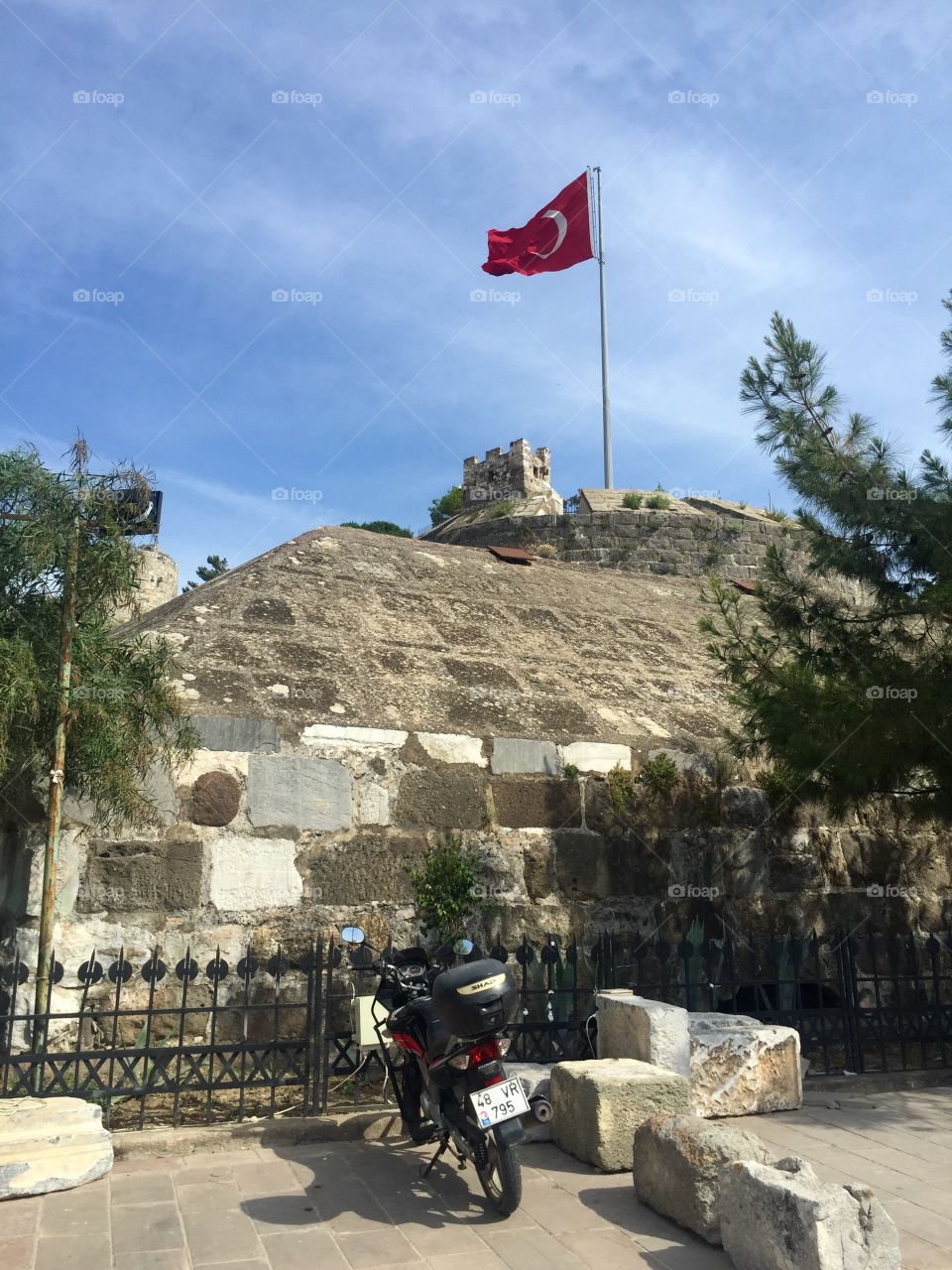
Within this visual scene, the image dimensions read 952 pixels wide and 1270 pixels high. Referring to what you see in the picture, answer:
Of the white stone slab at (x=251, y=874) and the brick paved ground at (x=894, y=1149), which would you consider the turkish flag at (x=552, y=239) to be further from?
the brick paved ground at (x=894, y=1149)

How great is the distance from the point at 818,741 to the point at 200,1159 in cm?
422

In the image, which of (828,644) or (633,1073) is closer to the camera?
(633,1073)

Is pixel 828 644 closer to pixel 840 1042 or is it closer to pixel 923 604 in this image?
pixel 923 604

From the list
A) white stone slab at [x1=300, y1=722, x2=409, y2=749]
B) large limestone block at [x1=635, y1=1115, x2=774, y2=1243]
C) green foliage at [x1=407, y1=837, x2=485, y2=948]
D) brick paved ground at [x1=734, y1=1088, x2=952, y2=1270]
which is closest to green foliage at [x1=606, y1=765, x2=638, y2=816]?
green foliage at [x1=407, y1=837, x2=485, y2=948]

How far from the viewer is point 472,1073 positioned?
371 cm

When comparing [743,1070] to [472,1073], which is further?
[743,1070]

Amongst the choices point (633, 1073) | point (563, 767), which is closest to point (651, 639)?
point (563, 767)

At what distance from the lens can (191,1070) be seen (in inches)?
173

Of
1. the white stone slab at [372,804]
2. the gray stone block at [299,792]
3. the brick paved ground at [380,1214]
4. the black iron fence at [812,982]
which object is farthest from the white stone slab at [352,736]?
the brick paved ground at [380,1214]

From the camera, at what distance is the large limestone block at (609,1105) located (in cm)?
407

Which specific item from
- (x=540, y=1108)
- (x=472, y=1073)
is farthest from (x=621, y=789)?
(x=472, y=1073)

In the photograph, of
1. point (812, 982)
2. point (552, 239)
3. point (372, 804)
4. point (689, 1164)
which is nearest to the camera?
point (689, 1164)

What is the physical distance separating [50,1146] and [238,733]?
225 cm

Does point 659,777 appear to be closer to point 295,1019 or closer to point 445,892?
point 445,892
